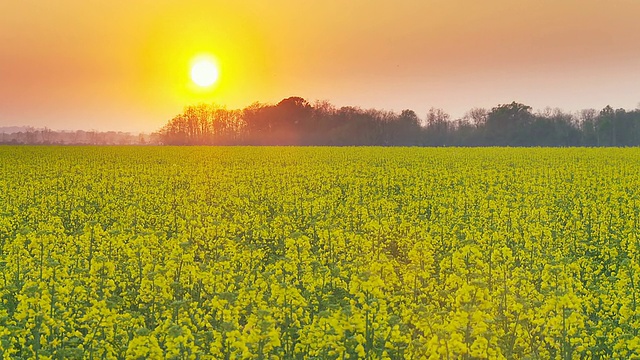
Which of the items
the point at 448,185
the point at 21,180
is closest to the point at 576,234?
the point at 448,185

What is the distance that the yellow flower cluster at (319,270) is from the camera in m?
7.29

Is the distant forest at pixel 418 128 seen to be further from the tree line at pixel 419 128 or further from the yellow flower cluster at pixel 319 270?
the yellow flower cluster at pixel 319 270

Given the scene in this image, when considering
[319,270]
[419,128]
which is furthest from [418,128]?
[319,270]

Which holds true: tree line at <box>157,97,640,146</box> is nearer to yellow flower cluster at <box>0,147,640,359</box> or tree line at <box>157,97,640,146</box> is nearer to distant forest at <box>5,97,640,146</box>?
distant forest at <box>5,97,640,146</box>

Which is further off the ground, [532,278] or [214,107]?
[214,107]

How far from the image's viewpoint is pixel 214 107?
494 ft

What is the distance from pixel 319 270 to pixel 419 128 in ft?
342

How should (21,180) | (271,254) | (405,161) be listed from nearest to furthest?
(271,254) → (21,180) → (405,161)

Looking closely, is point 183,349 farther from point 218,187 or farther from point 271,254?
point 218,187

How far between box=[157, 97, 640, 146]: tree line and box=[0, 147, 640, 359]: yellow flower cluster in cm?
7524

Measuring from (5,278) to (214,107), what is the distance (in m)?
143

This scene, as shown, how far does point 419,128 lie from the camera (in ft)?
367

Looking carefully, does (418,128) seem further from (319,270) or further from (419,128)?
(319,270)

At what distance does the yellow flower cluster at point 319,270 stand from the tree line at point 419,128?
75243 millimetres
